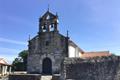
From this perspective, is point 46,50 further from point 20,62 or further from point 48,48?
point 20,62

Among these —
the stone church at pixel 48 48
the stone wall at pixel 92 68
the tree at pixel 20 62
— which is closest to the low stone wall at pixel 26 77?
the stone wall at pixel 92 68

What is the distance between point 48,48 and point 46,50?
43 centimetres

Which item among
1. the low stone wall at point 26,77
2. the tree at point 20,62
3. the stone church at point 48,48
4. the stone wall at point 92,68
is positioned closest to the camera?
the stone wall at point 92,68

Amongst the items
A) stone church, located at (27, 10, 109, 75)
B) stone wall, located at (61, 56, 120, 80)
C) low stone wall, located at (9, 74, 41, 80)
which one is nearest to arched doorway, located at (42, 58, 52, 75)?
stone church, located at (27, 10, 109, 75)

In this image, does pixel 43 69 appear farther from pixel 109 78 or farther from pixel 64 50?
pixel 109 78

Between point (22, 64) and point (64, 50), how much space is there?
1939cm

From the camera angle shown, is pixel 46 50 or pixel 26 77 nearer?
pixel 26 77

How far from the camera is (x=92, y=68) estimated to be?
2128 centimetres

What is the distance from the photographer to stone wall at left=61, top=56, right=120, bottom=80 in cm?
2033

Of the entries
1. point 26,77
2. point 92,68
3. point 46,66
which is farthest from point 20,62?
point 92,68

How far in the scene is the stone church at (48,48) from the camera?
32.6 metres

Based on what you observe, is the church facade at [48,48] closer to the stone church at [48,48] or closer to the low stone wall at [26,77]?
the stone church at [48,48]

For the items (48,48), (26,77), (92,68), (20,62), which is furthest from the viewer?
(20,62)

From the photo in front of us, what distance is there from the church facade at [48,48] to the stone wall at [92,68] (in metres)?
9.57
